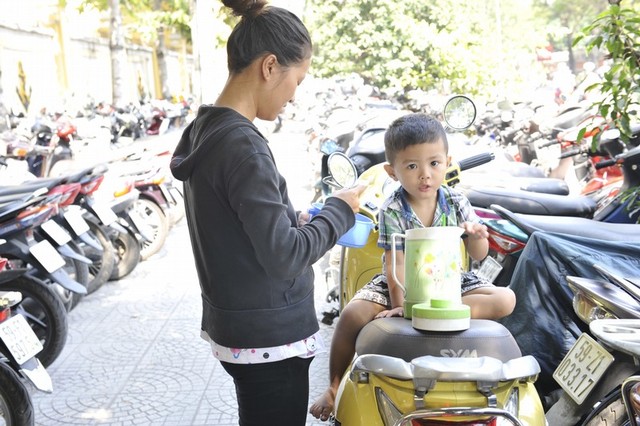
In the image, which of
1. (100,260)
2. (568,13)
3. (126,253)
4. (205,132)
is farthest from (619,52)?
(568,13)

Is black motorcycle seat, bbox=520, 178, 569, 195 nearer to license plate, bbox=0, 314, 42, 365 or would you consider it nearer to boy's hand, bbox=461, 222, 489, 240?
boy's hand, bbox=461, 222, 489, 240

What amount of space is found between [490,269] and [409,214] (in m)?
1.32

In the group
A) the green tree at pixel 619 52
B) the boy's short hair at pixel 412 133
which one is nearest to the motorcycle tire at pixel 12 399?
the boy's short hair at pixel 412 133

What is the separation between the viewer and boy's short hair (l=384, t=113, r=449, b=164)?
245cm

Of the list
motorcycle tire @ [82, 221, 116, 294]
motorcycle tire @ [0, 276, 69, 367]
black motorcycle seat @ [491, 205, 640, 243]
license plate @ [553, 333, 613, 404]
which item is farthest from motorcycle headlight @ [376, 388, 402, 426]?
motorcycle tire @ [82, 221, 116, 294]

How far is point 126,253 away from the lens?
21.5ft

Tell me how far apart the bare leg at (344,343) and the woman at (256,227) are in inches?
21.8

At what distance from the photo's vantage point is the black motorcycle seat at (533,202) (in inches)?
163

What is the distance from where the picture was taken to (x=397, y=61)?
13.4m

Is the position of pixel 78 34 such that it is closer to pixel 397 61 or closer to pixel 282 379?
pixel 397 61

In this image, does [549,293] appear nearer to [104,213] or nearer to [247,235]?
[247,235]

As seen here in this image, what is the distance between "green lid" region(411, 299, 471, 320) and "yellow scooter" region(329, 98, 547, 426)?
0.20 ft

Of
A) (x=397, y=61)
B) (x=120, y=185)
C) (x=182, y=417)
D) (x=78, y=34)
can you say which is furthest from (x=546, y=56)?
(x=182, y=417)

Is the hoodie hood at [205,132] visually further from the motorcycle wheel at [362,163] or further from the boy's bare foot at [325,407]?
the motorcycle wheel at [362,163]
